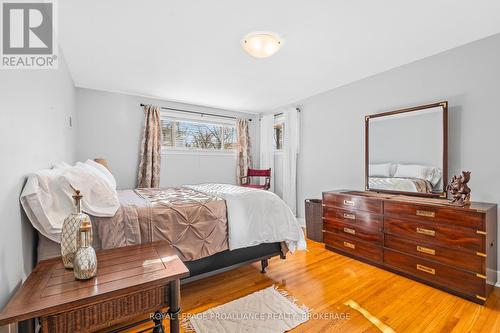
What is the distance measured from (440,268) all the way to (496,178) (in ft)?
3.31

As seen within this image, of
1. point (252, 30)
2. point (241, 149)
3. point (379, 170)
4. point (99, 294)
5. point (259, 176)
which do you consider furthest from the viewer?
point (241, 149)

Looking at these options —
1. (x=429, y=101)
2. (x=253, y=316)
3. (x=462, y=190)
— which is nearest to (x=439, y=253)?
(x=462, y=190)

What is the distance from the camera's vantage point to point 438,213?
215cm

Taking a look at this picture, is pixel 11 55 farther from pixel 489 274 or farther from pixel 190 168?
pixel 489 274

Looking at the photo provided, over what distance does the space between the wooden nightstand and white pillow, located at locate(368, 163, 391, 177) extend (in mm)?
2721

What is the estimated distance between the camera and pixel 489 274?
2.02 metres

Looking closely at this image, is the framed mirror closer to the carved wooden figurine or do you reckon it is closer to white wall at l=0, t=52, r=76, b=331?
the carved wooden figurine

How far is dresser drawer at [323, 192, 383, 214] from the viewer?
263 centimetres

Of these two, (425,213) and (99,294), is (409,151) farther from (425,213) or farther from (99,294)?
(99,294)

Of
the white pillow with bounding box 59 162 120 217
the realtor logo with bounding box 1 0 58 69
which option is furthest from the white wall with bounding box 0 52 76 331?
the white pillow with bounding box 59 162 120 217

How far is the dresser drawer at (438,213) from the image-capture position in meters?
1.94

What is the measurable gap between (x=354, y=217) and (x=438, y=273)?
0.92 m

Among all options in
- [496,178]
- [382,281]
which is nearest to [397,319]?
[382,281]

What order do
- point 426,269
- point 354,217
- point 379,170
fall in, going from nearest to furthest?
1. point 426,269
2. point 354,217
3. point 379,170
